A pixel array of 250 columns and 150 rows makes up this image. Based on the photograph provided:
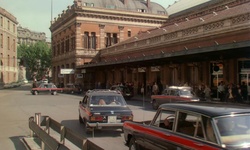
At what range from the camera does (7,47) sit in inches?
3088

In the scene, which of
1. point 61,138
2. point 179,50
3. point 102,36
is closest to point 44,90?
point 179,50

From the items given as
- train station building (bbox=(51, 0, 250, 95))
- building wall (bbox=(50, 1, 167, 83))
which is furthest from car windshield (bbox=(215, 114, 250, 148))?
building wall (bbox=(50, 1, 167, 83))

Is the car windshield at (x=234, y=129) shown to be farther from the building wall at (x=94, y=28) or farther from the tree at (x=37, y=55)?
the tree at (x=37, y=55)

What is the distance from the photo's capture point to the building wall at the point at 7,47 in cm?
7462

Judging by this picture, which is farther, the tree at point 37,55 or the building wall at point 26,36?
the building wall at point 26,36

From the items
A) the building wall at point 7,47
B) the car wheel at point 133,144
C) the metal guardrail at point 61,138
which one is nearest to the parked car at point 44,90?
the building wall at point 7,47

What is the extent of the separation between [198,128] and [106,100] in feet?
25.7

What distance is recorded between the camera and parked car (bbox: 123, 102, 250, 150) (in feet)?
15.9

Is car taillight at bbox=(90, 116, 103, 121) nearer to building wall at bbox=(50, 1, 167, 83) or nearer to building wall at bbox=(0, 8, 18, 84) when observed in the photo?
building wall at bbox=(50, 1, 167, 83)

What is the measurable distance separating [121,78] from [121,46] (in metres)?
4.98

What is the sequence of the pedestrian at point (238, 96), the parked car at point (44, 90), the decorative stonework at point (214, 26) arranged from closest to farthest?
the pedestrian at point (238, 96) < the decorative stonework at point (214, 26) < the parked car at point (44, 90)

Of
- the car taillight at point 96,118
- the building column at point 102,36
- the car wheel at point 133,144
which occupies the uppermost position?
the building column at point 102,36

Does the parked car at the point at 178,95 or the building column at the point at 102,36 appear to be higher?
the building column at the point at 102,36

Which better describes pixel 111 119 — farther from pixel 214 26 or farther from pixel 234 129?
pixel 214 26
